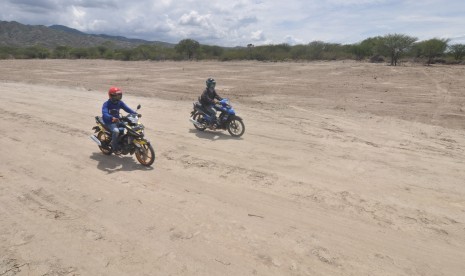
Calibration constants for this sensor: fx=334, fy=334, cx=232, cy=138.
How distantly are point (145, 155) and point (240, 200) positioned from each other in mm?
2516

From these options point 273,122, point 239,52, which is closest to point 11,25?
point 239,52

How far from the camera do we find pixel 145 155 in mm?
6930

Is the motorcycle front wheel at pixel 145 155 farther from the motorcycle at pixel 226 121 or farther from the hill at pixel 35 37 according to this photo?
the hill at pixel 35 37

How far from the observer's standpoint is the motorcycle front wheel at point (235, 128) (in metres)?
9.44

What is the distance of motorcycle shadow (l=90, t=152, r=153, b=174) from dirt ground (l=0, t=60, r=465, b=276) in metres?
0.06

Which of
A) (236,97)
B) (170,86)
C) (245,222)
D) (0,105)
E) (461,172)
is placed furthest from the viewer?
(170,86)

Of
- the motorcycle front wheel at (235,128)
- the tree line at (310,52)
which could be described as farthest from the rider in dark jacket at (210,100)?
the tree line at (310,52)

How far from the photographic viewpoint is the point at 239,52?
55.7 meters

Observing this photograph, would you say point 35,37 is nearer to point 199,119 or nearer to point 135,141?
point 199,119

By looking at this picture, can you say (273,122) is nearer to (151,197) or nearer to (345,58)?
(151,197)

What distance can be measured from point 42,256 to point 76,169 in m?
3.04

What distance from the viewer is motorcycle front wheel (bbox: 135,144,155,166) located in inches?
271

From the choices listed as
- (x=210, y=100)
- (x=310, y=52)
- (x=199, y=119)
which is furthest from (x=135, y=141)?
(x=310, y=52)

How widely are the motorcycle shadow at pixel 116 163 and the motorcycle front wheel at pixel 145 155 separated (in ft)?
0.35
